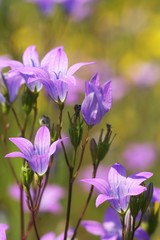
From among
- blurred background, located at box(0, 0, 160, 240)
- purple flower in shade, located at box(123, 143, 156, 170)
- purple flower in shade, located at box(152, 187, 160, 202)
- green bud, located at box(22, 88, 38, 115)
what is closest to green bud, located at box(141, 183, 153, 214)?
purple flower in shade, located at box(152, 187, 160, 202)

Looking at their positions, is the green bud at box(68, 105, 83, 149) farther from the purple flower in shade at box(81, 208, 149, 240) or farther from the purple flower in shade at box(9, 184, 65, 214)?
the purple flower in shade at box(9, 184, 65, 214)

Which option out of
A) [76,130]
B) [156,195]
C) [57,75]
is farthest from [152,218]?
[57,75]

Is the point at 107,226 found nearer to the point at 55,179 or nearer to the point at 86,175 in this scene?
the point at 55,179

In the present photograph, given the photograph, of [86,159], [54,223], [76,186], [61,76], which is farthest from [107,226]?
[86,159]

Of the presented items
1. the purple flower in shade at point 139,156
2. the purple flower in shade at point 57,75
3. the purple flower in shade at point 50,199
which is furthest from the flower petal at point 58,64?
the purple flower in shade at point 139,156

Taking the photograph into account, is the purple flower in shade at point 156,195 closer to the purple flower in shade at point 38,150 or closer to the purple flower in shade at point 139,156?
the purple flower in shade at point 38,150

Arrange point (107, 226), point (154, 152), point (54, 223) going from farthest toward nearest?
point (154, 152), point (54, 223), point (107, 226)

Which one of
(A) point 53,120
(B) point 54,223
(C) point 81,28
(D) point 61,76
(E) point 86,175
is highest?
(C) point 81,28

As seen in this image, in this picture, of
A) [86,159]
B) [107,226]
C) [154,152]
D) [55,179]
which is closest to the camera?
[107,226]
